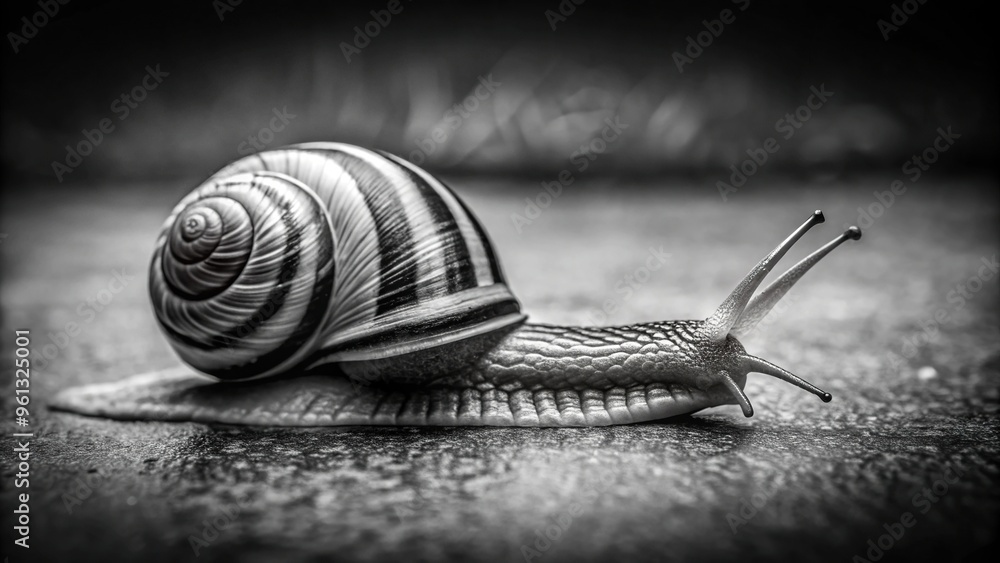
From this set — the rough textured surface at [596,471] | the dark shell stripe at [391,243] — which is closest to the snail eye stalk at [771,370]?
the rough textured surface at [596,471]

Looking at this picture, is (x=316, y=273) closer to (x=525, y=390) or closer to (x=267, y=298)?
(x=267, y=298)

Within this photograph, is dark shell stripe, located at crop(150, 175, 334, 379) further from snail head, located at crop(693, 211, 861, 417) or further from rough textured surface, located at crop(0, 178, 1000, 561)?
snail head, located at crop(693, 211, 861, 417)

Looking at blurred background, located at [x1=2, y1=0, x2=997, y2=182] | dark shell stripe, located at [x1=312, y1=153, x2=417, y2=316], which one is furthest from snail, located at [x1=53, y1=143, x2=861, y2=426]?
blurred background, located at [x1=2, y1=0, x2=997, y2=182]

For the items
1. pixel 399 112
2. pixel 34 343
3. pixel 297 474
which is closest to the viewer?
pixel 297 474

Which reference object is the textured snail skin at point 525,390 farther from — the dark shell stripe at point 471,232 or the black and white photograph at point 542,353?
the dark shell stripe at point 471,232

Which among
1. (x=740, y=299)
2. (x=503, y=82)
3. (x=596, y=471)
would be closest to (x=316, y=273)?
(x=596, y=471)

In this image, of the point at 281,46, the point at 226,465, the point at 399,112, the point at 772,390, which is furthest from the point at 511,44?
the point at 226,465

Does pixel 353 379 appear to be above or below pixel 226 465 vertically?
above

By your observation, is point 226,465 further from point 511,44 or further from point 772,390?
point 511,44
